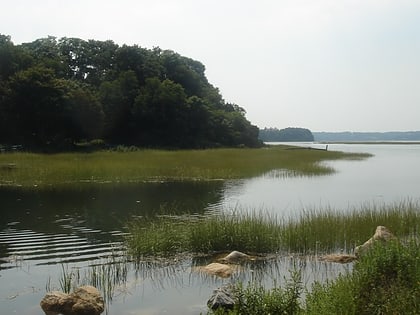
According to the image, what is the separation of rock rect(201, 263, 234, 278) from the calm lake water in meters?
0.19

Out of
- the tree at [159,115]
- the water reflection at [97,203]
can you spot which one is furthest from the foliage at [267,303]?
the tree at [159,115]

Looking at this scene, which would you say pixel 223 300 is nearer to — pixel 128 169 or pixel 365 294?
pixel 365 294

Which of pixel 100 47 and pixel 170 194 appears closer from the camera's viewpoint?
pixel 170 194

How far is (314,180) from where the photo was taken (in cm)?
3256

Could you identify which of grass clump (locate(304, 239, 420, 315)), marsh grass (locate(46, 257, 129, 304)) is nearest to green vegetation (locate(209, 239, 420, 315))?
grass clump (locate(304, 239, 420, 315))

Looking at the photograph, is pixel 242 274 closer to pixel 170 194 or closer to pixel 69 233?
pixel 69 233

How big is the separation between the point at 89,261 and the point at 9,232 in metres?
4.86

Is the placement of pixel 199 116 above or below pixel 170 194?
above

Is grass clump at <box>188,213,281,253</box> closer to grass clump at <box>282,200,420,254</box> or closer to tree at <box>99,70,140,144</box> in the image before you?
grass clump at <box>282,200,420,254</box>

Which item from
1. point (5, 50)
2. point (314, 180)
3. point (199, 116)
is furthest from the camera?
point (199, 116)

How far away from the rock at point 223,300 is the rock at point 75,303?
6.61 ft

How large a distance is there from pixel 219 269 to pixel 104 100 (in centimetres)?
5986

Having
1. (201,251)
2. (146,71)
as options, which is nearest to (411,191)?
(201,251)

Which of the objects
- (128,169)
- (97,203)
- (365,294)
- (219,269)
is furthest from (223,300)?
(128,169)
